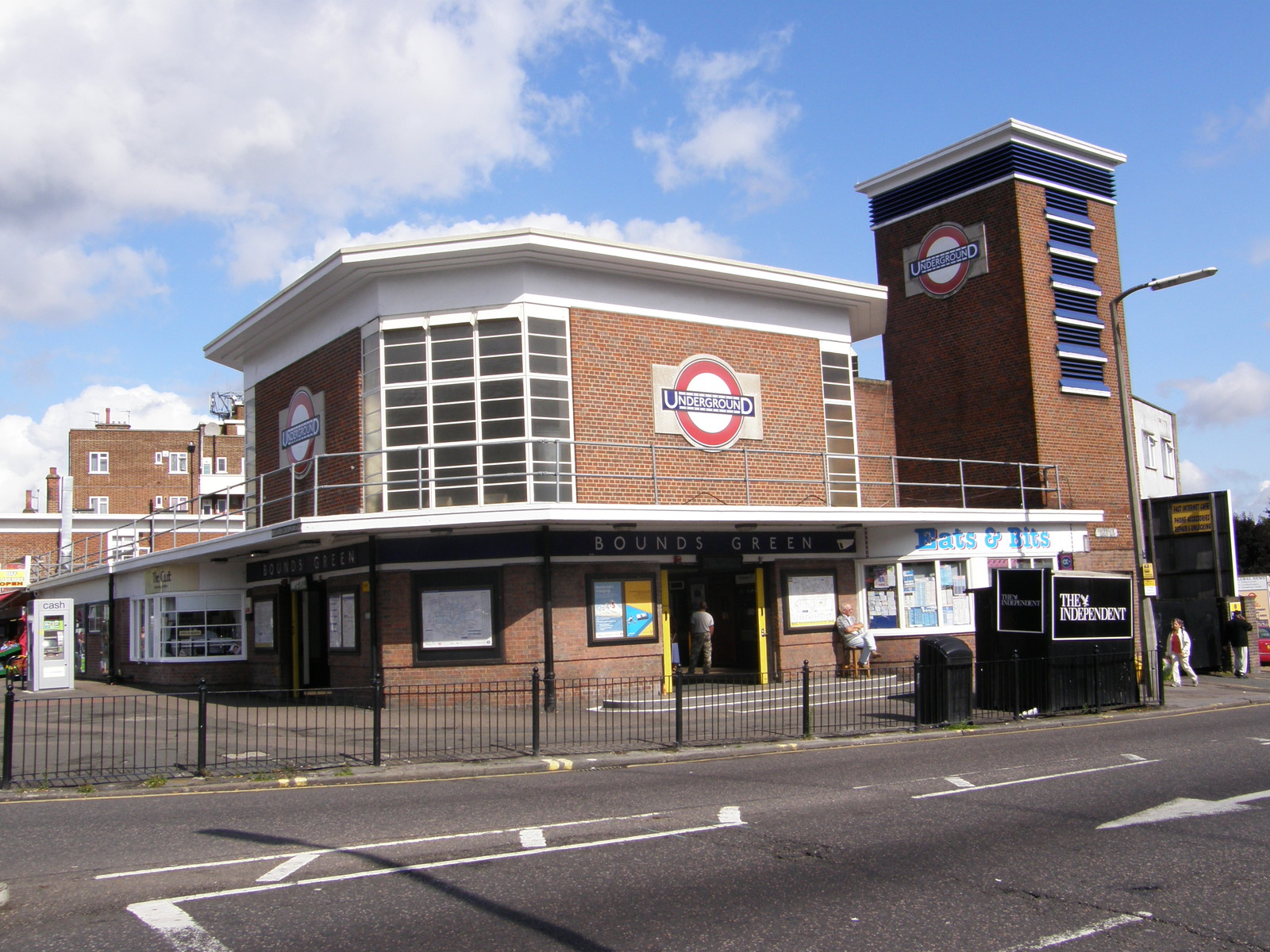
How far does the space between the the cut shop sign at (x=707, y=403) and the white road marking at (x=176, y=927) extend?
14126 mm

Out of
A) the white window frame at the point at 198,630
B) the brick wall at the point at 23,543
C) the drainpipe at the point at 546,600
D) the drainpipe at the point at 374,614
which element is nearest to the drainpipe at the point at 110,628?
the white window frame at the point at 198,630

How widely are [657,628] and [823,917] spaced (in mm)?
13094

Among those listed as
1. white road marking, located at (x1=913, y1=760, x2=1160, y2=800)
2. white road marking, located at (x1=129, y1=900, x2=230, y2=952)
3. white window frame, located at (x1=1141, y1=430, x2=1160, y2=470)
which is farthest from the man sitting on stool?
white window frame, located at (x1=1141, y1=430, x2=1160, y2=470)

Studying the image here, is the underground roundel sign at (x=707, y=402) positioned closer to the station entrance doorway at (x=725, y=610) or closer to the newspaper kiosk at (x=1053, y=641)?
the station entrance doorway at (x=725, y=610)

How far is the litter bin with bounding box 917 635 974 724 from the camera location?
1524cm

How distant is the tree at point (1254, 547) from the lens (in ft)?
194

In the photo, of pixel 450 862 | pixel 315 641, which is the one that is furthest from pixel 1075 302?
pixel 450 862

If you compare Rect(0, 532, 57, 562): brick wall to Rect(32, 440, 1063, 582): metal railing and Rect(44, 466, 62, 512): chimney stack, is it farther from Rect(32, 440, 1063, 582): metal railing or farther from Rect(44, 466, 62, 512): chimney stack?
Rect(32, 440, 1063, 582): metal railing

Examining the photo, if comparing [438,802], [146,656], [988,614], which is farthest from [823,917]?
[146,656]

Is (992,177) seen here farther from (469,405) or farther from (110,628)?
(110,628)

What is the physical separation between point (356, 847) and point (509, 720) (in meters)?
8.67

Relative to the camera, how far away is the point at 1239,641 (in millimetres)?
25094

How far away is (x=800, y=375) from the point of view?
2169cm

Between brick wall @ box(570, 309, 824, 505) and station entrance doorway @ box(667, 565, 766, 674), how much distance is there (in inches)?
68.6
